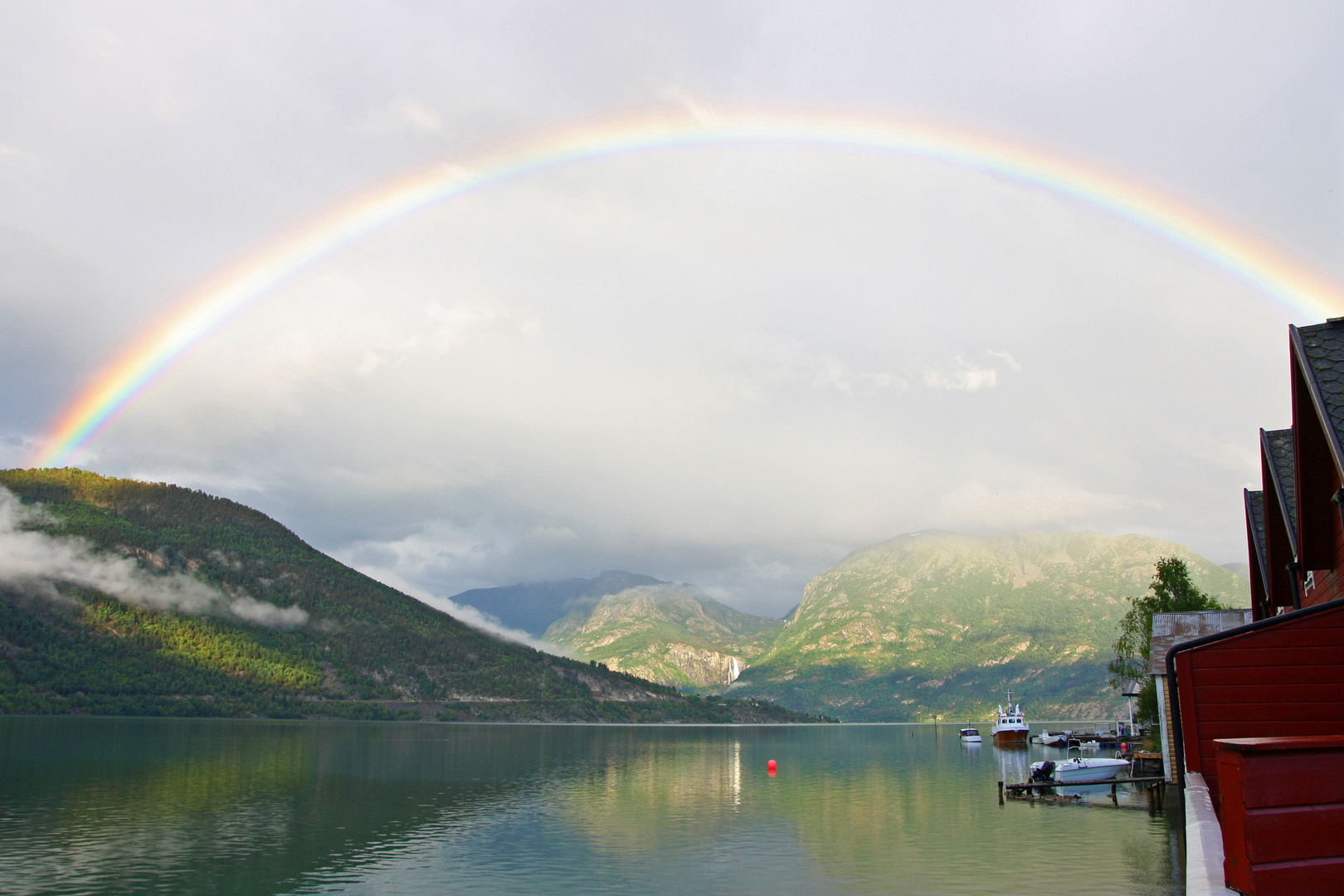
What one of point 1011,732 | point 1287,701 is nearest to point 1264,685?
point 1287,701

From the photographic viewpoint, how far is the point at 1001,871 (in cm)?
4269

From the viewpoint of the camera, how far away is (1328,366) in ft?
62.6

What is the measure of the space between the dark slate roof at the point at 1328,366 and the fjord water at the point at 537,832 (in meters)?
27.2

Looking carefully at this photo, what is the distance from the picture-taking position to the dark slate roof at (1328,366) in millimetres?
17844

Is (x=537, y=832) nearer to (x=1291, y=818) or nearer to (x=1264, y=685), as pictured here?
(x=1264, y=685)

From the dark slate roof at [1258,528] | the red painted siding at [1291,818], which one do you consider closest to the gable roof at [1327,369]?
the red painted siding at [1291,818]

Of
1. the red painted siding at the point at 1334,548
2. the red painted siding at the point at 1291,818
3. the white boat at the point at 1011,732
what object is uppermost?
the red painted siding at the point at 1334,548

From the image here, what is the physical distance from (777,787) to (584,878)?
57.5m

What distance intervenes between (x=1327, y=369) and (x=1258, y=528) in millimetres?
23597

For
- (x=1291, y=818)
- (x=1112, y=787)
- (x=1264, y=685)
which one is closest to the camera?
(x=1291, y=818)

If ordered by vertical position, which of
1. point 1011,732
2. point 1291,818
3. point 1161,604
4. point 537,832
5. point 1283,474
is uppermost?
point 1283,474

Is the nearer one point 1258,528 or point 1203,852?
point 1203,852

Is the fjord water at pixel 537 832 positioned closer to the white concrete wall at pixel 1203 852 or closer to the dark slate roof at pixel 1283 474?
the dark slate roof at pixel 1283 474

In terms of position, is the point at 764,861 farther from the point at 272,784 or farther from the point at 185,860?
the point at 272,784
